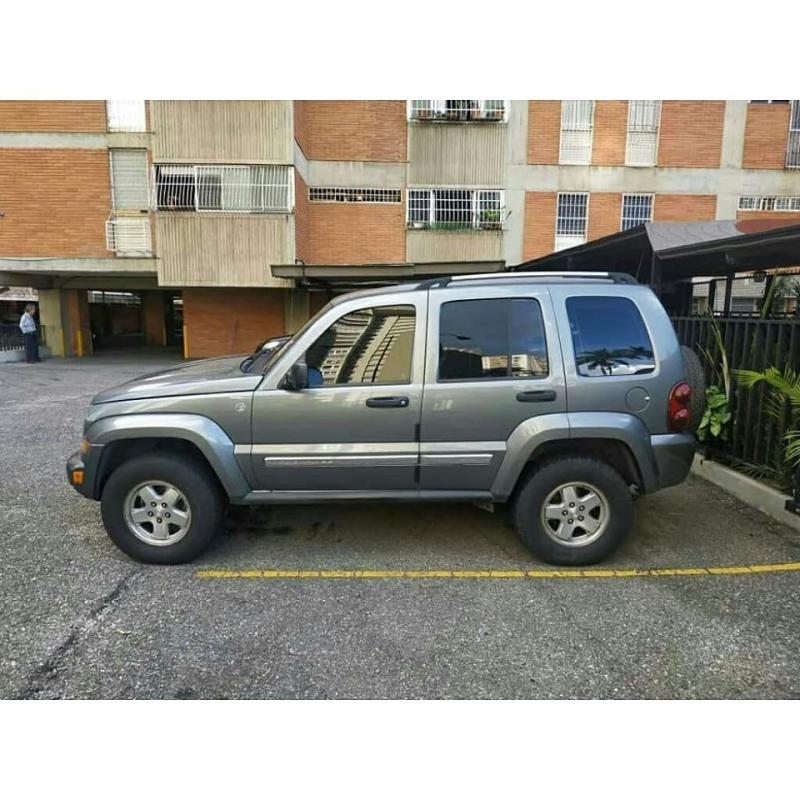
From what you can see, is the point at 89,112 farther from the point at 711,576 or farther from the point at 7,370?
the point at 711,576

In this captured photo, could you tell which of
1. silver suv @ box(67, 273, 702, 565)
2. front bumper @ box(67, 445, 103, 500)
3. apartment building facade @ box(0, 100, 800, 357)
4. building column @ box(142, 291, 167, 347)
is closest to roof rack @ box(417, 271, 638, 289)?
silver suv @ box(67, 273, 702, 565)

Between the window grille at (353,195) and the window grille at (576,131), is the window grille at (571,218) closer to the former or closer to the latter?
the window grille at (576,131)

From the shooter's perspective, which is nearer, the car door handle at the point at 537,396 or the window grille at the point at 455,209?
the car door handle at the point at 537,396

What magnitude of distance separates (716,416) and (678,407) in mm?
2322

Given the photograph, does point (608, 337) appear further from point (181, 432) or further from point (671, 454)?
point (181, 432)

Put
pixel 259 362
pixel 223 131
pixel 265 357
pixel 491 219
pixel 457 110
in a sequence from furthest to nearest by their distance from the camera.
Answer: pixel 491 219, pixel 457 110, pixel 223 131, pixel 265 357, pixel 259 362

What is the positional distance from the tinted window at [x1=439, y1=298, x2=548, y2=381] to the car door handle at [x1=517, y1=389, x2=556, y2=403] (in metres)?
0.12

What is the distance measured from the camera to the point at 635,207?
672 inches

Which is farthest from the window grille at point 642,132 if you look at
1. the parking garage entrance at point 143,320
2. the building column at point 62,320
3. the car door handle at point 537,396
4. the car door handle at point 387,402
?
the building column at point 62,320

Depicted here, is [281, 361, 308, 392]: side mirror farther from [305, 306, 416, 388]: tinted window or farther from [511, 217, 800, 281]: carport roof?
[511, 217, 800, 281]: carport roof

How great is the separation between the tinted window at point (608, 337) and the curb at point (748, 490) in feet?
6.95

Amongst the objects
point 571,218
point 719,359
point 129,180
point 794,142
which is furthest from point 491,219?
point 719,359

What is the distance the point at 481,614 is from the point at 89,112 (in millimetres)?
19131

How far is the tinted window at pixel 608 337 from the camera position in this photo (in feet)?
11.4
